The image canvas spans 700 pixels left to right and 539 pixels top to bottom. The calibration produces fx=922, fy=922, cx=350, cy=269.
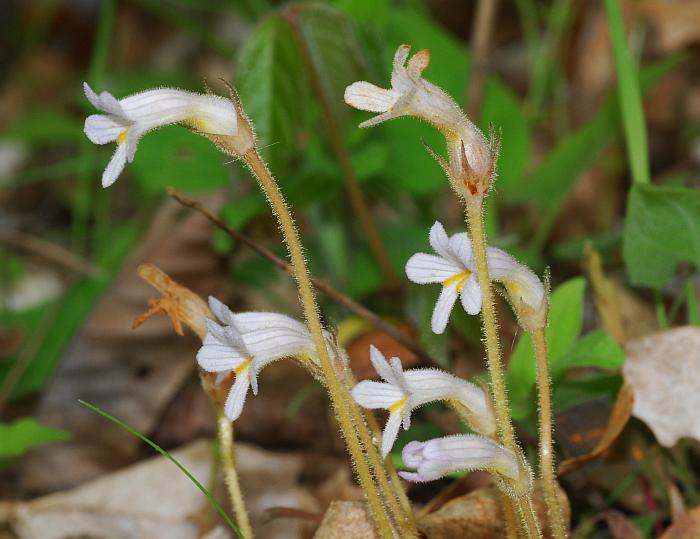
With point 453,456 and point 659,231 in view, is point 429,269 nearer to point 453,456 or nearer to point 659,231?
point 453,456

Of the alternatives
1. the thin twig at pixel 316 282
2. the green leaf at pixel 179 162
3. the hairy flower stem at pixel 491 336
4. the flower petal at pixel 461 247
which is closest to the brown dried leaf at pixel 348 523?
the hairy flower stem at pixel 491 336

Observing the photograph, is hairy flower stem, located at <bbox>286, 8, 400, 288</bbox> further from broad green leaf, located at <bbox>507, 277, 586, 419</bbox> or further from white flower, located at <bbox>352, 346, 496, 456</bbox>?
white flower, located at <bbox>352, 346, 496, 456</bbox>

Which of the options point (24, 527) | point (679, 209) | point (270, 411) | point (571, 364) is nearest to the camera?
point (571, 364)

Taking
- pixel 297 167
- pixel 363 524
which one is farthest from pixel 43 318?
pixel 363 524

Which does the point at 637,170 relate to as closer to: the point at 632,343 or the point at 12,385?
the point at 632,343

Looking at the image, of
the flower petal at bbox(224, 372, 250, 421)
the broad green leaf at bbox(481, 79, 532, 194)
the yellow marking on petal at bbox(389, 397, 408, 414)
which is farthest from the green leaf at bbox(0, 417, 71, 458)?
the broad green leaf at bbox(481, 79, 532, 194)
